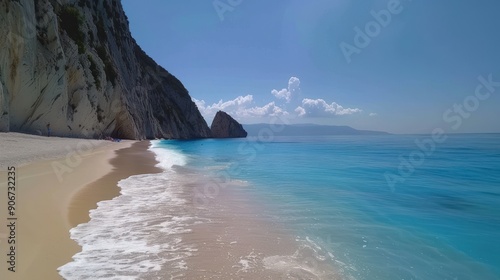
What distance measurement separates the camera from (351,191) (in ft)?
41.1

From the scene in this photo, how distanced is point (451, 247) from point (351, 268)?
10.7 feet

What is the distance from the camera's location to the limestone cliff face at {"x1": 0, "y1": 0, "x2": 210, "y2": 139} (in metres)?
22.6

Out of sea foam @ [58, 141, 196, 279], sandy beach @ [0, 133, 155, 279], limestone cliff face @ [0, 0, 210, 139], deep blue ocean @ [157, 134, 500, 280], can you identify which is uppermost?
limestone cliff face @ [0, 0, 210, 139]

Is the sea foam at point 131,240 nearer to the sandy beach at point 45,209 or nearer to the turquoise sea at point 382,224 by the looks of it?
the turquoise sea at point 382,224

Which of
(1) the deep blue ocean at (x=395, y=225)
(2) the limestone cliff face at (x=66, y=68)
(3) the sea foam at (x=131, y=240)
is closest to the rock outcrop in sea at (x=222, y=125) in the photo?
(2) the limestone cliff face at (x=66, y=68)

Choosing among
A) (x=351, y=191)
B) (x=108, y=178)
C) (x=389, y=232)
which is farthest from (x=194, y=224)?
(x=351, y=191)

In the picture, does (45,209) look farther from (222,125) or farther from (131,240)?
(222,125)

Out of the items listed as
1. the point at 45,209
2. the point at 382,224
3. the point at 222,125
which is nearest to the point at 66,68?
the point at 45,209

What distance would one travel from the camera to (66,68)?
32.0 meters

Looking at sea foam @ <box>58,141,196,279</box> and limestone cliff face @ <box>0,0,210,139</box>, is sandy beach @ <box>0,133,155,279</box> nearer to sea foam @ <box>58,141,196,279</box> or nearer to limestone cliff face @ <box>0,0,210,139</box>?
sea foam @ <box>58,141,196,279</box>

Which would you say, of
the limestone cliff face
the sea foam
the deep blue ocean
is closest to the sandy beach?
the sea foam

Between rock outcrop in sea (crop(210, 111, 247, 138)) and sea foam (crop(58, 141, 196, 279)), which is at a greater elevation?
rock outcrop in sea (crop(210, 111, 247, 138))

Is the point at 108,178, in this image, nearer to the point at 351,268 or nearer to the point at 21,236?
the point at 21,236

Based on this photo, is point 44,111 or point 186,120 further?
point 186,120
